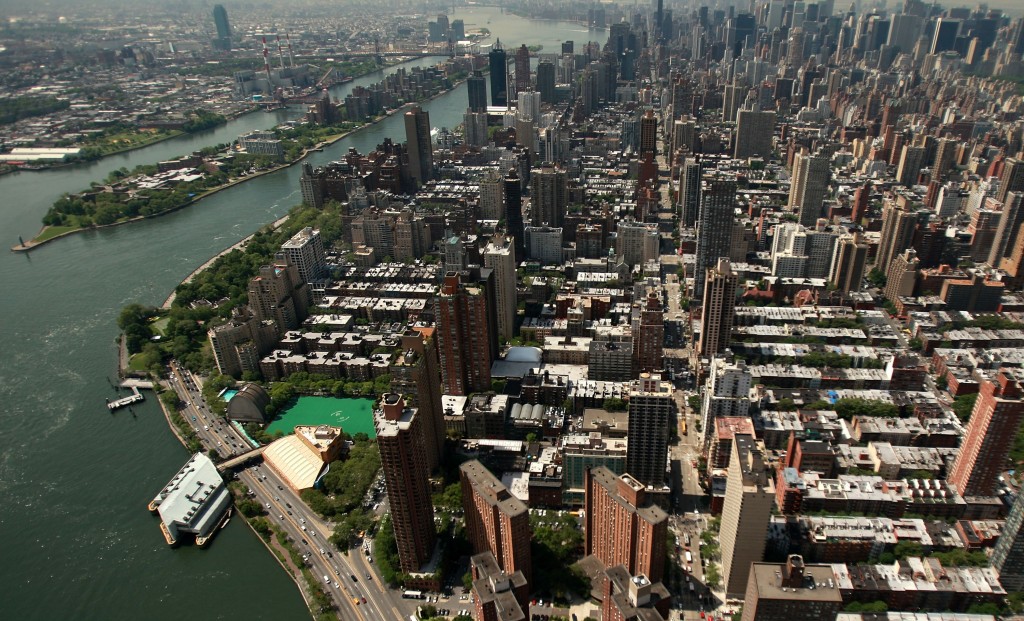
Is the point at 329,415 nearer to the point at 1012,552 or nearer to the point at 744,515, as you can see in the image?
the point at 744,515

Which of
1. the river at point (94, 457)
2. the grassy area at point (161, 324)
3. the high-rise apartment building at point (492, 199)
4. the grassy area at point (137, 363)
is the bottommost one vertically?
the river at point (94, 457)

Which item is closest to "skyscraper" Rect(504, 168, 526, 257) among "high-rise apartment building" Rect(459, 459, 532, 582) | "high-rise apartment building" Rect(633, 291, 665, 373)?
"high-rise apartment building" Rect(633, 291, 665, 373)

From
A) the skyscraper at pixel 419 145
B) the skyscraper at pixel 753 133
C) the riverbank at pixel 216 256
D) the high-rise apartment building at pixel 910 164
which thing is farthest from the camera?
the skyscraper at pixel 753 133

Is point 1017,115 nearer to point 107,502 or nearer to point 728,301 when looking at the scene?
point 728,301

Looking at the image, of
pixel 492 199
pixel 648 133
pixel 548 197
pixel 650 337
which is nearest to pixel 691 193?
pixel 648 133

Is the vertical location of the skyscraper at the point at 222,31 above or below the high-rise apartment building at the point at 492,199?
above

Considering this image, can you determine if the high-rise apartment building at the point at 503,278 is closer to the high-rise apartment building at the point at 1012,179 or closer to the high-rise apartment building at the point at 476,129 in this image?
the high-rise apartment building at the point at 1012,179

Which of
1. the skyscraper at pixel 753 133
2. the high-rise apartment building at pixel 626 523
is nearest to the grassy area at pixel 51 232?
the high-rise apartment building at pixel 626 523

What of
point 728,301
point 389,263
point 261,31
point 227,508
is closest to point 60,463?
point 227,508
